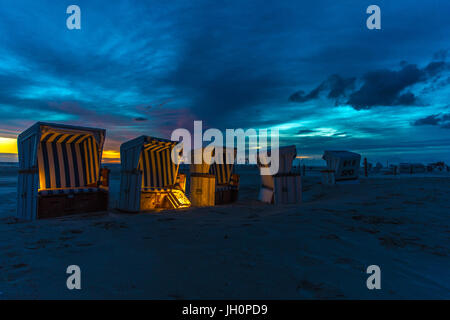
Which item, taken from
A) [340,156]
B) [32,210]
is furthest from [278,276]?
[340,156]

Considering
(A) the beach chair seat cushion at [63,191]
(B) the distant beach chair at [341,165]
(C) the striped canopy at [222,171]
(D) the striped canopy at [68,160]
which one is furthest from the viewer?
(B) the distant beach chair at [341,165]

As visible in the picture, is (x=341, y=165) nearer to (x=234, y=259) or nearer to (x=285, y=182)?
(x=285, y=182)

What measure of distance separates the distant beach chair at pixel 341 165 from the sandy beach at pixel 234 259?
44.3ft

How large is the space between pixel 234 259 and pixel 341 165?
18036 millimetres

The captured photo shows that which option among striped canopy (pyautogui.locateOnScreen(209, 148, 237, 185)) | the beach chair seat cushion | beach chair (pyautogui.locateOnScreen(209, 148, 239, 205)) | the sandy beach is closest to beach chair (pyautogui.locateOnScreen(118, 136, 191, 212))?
the beach chair seat cushion

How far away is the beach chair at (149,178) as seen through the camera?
9781mm

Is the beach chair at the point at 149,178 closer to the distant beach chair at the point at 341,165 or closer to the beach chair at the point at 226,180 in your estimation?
the beach chair at the point at 226,180

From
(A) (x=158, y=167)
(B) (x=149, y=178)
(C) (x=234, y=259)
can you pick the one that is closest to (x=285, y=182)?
(A) (x=158, y=167)

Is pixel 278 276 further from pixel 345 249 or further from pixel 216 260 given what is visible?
pixel 345 249

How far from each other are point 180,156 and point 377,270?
1010 cm

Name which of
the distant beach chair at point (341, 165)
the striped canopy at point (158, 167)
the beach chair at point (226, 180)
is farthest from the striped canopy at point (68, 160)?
the distant beach chair at point (341, 165)

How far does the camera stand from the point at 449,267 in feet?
11.6

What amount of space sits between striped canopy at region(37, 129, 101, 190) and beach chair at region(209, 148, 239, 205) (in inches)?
232

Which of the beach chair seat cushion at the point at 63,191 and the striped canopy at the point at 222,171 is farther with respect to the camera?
the striped canopy at the point at 222,171
